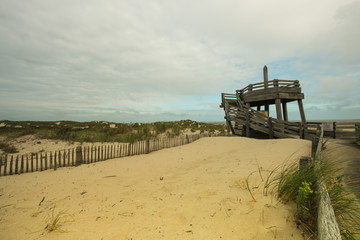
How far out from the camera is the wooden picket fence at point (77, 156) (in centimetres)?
745

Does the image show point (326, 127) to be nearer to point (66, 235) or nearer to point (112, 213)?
point (112, 213)

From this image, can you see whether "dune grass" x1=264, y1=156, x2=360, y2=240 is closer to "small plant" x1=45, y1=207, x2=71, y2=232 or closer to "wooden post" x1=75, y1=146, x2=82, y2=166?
"small plant" x1=45, y1=207, x2=71, y2=232

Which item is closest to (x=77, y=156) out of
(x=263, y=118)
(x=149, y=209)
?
(x=149, y=209)

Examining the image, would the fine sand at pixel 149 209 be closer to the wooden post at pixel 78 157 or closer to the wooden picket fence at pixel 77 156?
the wooden picket fence at pixel 77 156

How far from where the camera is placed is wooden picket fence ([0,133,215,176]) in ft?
24.4

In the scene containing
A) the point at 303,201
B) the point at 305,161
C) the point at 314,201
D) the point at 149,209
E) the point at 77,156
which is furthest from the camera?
the point at 77,156

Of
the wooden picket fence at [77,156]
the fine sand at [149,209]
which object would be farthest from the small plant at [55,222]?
the wooden picket fence at [77,156]

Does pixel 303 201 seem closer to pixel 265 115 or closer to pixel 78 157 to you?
pixel 78 157

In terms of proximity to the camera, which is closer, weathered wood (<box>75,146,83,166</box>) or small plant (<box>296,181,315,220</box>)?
small plant (<box>296,181,315,220</box>)

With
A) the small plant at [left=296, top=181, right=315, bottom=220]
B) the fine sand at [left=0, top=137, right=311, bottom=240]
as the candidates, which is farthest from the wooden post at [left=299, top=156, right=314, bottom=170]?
the fine sand at [left=0, top=137, right=311, bottom=240]

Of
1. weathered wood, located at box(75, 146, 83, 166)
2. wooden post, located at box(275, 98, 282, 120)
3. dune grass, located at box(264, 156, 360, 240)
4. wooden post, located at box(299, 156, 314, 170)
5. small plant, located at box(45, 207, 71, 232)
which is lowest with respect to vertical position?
small plant, located at box(45, 207, 71, 232)

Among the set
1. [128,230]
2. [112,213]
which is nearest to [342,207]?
[128,230]

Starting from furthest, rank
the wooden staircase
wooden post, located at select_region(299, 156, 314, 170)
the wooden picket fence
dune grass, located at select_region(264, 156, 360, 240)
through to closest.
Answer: the wooden staircase → the wooden picket fence → wooden post, located at select_region(299, 156, 314, 170) → dune grass, located at select_region(264, 156, 360, 240)

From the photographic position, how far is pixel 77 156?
8430mm
